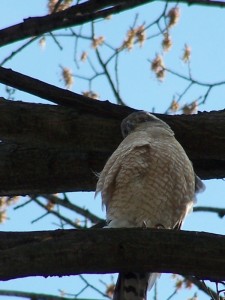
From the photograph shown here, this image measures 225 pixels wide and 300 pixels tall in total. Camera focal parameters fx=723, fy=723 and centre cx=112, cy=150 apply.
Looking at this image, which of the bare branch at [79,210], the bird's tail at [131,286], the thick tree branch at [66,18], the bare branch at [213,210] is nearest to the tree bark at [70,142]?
the bare branch at [213,210]

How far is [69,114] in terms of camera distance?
5.45 metres

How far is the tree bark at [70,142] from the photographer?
539 cm

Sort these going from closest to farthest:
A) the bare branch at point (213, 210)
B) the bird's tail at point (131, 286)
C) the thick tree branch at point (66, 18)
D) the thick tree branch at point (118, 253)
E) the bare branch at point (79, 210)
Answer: the thick tree branch at point (118, 253) → the thick tree branch at point (66, 18) → the bird's tail at point (131, 286) → the bare branch at point (213, 210) → the bare branch at point (79, 210)

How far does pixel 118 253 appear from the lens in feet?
11.9

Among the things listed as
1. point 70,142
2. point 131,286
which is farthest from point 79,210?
point 131,286

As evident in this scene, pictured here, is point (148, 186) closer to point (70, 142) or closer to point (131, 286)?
point (131, 286)

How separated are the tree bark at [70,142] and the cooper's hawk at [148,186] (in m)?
0.42

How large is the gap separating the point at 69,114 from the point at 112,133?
36 cm

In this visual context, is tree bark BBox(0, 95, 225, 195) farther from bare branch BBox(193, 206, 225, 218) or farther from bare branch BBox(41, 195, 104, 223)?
bare branch BBox(41, 195, 104, 223)

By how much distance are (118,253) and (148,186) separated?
3.66ft

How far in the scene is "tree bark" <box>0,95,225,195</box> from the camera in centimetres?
539

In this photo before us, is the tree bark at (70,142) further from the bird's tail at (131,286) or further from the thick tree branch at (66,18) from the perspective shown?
the bird's tail at (131,286)

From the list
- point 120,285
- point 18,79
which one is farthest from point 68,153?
point 120,285

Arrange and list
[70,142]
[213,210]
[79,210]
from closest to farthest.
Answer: [70,142]
[213,210]
[79,210]
